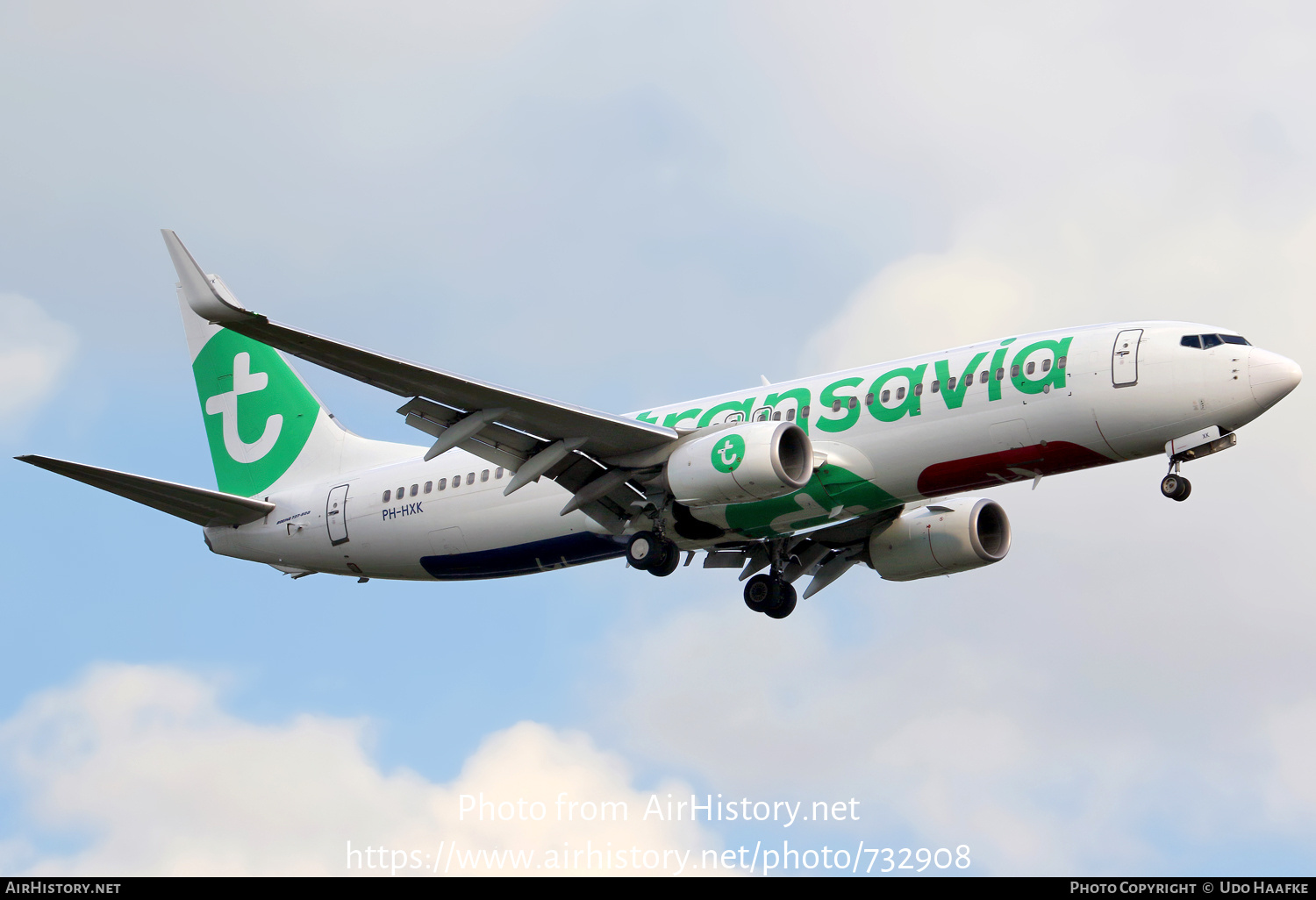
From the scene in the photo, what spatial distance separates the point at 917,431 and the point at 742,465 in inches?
135

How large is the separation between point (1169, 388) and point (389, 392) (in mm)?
14199

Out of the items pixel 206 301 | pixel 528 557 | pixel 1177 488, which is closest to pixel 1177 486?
pixel 1177 488

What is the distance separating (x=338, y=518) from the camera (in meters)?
33.2

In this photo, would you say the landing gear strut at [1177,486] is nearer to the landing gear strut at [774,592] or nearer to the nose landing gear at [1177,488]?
the nose landing gear at [1177,488]

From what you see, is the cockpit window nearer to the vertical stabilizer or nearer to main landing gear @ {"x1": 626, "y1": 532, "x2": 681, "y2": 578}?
main landing gear @ {"x1": 626, "y1": 532, "x2": 681, "y2": 578}

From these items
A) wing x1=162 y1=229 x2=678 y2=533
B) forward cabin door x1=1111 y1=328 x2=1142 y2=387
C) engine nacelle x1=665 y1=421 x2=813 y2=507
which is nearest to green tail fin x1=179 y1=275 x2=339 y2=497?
wing x1=162 y1=229 x2=678 y2=533

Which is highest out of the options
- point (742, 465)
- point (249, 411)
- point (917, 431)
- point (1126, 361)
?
point (249, 411)

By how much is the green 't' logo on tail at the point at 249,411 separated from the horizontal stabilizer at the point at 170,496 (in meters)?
2.02

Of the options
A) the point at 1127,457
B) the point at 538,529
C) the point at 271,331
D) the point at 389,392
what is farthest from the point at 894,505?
the point at 271,331

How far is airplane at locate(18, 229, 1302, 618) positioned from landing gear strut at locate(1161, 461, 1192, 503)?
36 millimetres

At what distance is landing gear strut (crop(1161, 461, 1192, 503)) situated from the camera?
2594 centimetres

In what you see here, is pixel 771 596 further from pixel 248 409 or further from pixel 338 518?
pixel 248 409

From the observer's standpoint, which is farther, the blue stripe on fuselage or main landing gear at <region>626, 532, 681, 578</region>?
the blue stripe on fuselage

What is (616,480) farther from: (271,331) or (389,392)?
(271,331)
